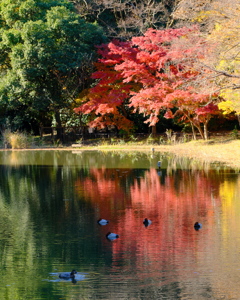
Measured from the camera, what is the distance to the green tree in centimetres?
2695

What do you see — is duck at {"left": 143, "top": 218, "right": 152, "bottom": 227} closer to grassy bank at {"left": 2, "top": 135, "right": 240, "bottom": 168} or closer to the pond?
the pond

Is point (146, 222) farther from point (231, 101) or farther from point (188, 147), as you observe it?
point (188, 147)

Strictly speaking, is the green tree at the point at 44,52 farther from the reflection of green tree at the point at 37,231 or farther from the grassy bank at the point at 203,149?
the reflection of green tree at the point at 37,231

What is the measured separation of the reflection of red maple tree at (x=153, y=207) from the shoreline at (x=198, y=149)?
400 centimetres

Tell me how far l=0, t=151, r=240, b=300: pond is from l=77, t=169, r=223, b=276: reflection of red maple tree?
0.02 m

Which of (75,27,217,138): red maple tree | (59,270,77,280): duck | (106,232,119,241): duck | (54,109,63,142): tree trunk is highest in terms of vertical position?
(75,27,217,138): red maple tree

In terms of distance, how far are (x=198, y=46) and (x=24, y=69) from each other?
30.8 feet

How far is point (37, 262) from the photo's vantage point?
7.62 metres

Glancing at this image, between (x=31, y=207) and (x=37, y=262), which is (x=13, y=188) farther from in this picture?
(x=37, y=262)

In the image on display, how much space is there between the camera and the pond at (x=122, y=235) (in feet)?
21.7

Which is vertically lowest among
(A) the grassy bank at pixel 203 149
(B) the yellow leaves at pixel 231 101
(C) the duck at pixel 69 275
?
(C) the duck at pixel 69 275

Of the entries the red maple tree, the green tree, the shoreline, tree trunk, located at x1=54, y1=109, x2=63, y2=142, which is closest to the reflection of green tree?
the shoreline

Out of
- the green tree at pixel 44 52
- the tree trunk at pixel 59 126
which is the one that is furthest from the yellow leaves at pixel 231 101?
the tree trunk at pixel 59 126

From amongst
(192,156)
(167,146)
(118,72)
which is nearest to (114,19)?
(118,72)
